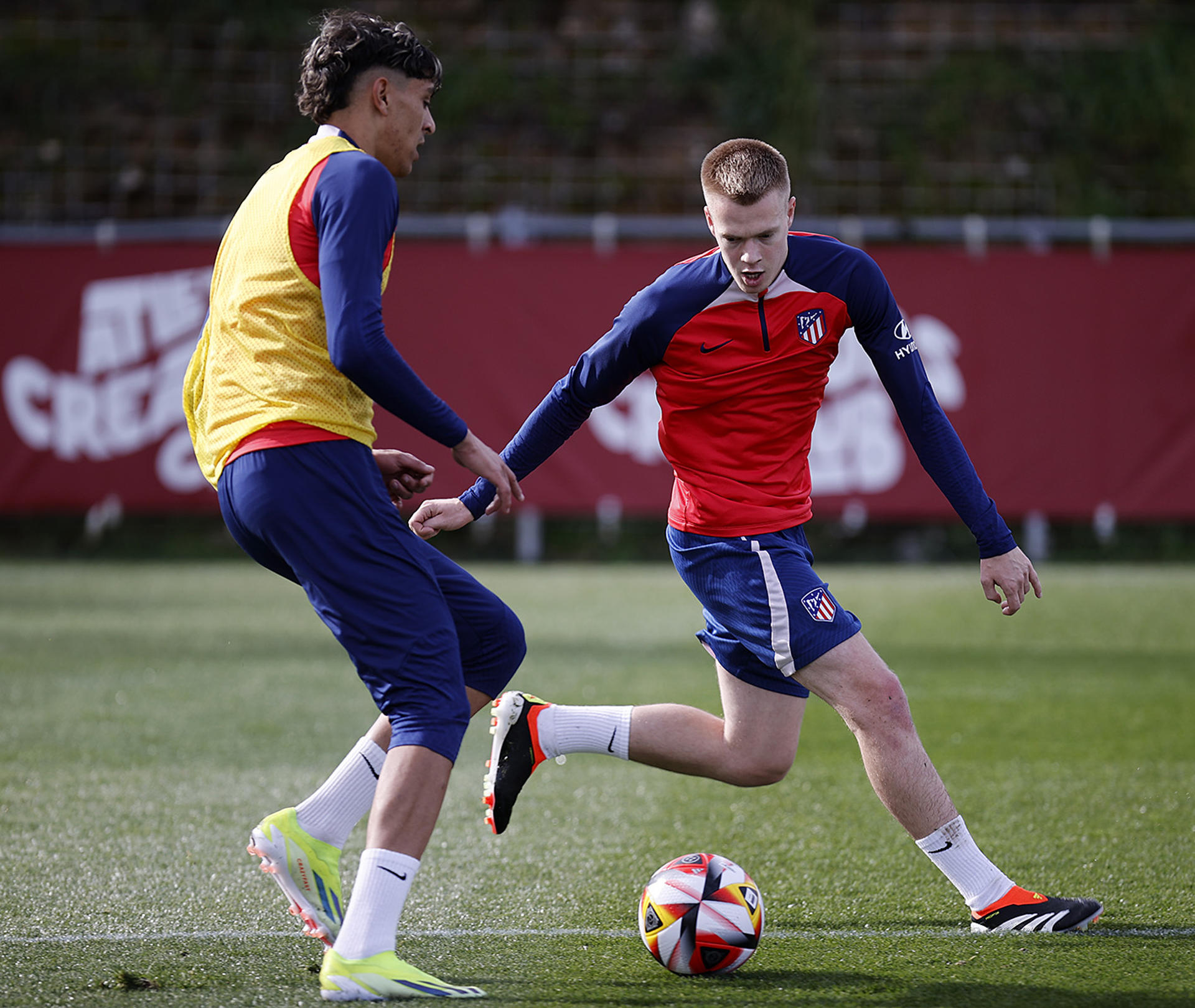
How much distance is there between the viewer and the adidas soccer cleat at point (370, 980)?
303 centimetres

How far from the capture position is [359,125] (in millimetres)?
3264

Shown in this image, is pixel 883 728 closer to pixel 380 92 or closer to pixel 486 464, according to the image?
pixel 486 464

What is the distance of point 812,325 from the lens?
3830 mm

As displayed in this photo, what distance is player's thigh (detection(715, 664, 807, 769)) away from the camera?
389 centimetres

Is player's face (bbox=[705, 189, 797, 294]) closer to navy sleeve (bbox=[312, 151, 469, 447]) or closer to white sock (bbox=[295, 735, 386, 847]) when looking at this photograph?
navy sleeve (bbox=[312, 151, 469, 447])

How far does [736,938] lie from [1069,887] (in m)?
1.18

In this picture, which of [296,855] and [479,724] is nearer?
[296,855]

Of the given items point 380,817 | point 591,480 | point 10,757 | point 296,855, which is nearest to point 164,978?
point 296,855

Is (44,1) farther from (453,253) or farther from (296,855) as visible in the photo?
(296,855)

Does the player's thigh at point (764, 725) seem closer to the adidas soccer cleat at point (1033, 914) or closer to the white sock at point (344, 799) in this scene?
the adidas soccer cleat at point (1033, 914)

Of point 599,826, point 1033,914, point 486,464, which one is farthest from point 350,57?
point 599,826

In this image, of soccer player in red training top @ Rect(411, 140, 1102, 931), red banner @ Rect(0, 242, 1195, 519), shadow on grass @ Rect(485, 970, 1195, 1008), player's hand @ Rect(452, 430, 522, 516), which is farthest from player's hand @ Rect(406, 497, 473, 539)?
red banner @ Rect(0, 242, 1195, 519)

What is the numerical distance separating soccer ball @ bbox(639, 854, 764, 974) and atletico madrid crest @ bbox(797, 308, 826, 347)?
1.35 m

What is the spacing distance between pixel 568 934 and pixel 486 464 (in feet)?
4.11
